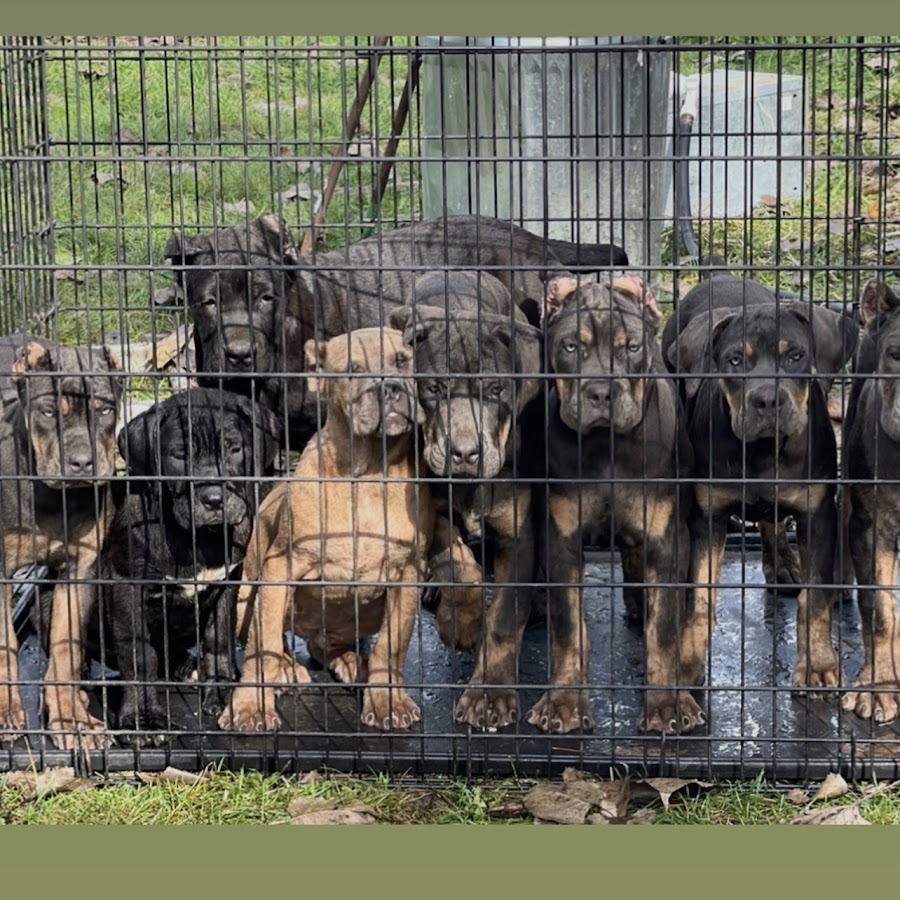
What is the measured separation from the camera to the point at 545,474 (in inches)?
218

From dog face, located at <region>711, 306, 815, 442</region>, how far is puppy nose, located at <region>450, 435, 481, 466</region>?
831mm

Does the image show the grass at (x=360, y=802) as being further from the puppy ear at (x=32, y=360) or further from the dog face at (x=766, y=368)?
the puppy ear at (x=32, y=360)

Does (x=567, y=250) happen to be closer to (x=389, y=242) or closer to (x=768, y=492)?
(x=389, y=242)

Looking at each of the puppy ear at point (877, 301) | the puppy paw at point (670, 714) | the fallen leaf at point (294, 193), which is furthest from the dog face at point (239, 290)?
the fallen leaf at point (294, 193)

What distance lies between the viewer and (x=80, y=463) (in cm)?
530

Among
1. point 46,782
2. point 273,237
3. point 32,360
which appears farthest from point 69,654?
point 273,237

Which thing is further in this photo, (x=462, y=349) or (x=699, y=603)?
(x=699, y=603)

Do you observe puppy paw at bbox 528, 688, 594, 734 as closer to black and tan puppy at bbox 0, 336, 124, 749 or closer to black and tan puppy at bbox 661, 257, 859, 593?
black and tan puppy at bbox 661, 257, 859, 593

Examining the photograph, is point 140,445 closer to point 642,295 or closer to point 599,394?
point 599,394

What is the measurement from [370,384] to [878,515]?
1.72 m

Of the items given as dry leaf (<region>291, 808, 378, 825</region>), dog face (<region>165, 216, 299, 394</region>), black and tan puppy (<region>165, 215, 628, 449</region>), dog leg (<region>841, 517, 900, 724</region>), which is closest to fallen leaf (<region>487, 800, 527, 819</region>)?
dry leaf (<region>291, 808, 378, 825</region>)

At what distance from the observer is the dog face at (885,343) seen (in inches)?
211

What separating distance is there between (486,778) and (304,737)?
2.03 feet

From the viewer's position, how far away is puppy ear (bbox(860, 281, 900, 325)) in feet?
18.2
